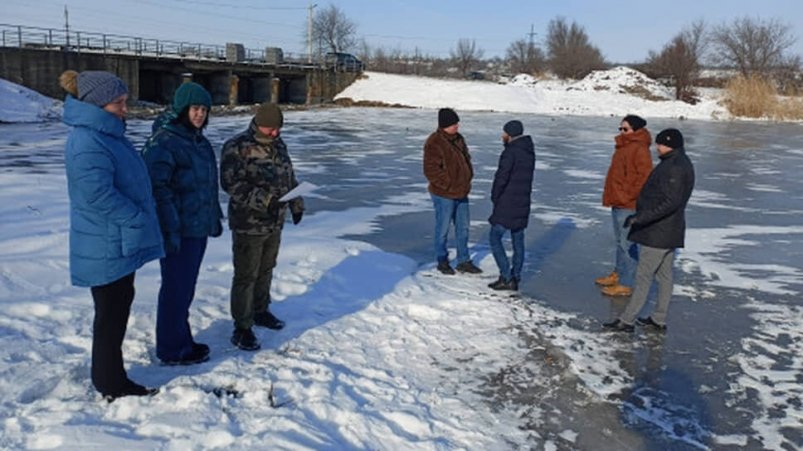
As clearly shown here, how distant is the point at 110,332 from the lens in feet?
12.7

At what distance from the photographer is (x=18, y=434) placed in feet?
11.5

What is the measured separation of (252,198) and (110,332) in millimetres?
1474

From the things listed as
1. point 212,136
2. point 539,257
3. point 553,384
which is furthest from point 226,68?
point 553,384

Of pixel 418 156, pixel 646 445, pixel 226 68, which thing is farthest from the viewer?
pixel 226 68

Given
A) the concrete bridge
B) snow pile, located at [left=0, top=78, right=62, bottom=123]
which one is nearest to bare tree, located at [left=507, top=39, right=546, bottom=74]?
the concrete bridge

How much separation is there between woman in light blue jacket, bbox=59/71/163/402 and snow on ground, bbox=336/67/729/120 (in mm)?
49034

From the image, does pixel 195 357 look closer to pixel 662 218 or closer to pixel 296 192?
pixel 296 192

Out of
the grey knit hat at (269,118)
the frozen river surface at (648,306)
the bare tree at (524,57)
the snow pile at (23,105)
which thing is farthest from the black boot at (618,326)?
the bare tree at (524,57)

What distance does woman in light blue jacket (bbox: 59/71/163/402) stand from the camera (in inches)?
141

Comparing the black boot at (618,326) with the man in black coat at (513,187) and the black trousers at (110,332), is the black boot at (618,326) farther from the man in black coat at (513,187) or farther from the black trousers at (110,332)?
the black trousers at (110,332)

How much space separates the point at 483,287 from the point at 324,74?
5014 centimetres

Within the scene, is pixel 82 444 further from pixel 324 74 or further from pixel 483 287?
pixel 324 74

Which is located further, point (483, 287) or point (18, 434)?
point (483, 287)

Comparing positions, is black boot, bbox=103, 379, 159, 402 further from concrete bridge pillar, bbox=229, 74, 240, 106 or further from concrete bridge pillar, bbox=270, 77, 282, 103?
concrete bridge pillar, bbox=270, 77, 282, 103
